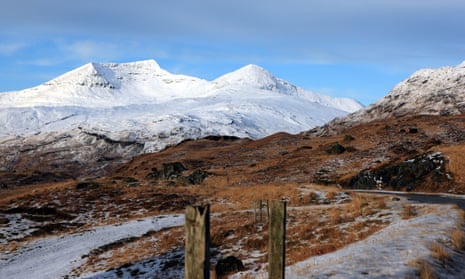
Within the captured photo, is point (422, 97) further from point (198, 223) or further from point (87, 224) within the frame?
point (198, 223)

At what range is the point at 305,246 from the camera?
18.2 metres

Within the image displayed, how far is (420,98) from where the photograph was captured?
129 meters

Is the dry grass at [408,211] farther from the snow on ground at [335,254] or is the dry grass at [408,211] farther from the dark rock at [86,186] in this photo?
the dark rock at [86,186]

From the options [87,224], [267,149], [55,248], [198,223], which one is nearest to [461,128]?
[267,149]

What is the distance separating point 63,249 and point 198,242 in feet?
71.3

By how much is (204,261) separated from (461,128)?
63.7 metres

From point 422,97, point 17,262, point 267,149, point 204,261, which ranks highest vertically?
point 422,97

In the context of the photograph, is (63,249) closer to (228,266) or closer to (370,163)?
(228,266)

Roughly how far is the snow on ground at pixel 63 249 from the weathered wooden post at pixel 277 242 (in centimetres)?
1553

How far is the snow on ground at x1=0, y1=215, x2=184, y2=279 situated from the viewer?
22.6 meters

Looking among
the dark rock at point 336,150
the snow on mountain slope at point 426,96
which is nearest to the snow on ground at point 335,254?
the dark rock at point 336,150

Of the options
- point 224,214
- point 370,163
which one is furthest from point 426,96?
point 224,214

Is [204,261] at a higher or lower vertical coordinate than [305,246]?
higher

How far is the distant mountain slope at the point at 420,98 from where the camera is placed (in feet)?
377
